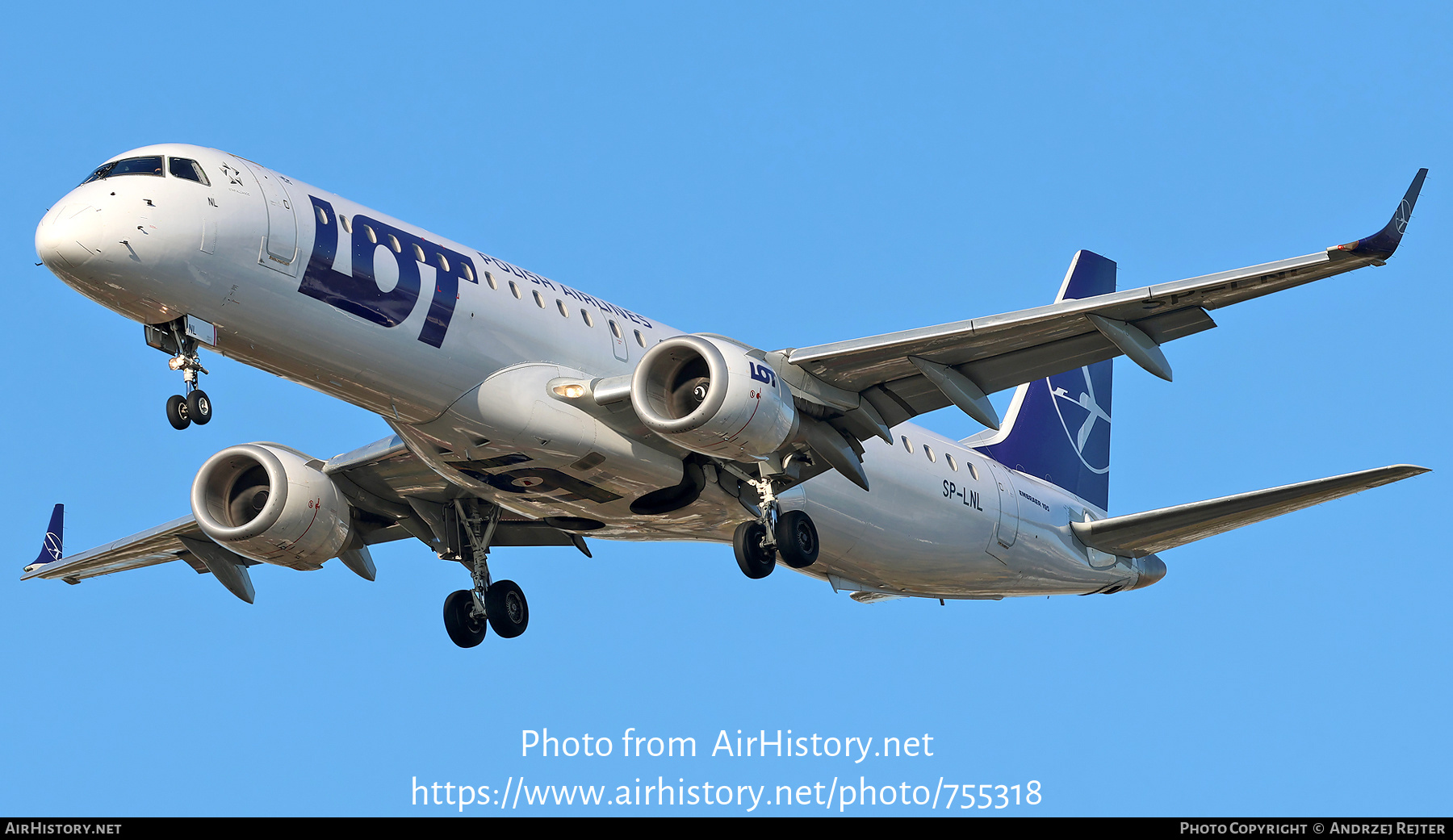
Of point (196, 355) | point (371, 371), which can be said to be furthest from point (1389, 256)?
point (196, 355)

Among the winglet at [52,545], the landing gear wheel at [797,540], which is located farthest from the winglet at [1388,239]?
the winglet at [52,545]

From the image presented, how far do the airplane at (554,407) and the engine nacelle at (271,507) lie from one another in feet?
0.14

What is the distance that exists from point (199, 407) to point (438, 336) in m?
3.34

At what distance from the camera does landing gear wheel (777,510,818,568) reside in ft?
84.4

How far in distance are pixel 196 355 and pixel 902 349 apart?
30.9 ft

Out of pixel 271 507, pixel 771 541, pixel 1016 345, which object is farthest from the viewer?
pixel 271 507

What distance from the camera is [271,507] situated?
2711 cm

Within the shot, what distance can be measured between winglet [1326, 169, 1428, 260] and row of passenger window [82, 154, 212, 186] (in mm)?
13850

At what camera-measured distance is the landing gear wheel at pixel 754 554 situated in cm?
2580

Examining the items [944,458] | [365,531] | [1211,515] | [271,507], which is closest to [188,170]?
[271,507]

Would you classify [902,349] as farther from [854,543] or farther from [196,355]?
[196,355]

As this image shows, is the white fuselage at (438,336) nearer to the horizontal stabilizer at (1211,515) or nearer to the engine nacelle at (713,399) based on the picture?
the engine nacelle at (713,399)

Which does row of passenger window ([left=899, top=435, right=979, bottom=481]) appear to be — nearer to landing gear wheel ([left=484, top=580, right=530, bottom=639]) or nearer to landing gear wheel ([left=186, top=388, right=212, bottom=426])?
landing gear wheel ([left=484, top=580, right=530, bottom=639])

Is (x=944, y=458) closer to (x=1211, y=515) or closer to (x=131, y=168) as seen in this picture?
(x=1211, y=515)
